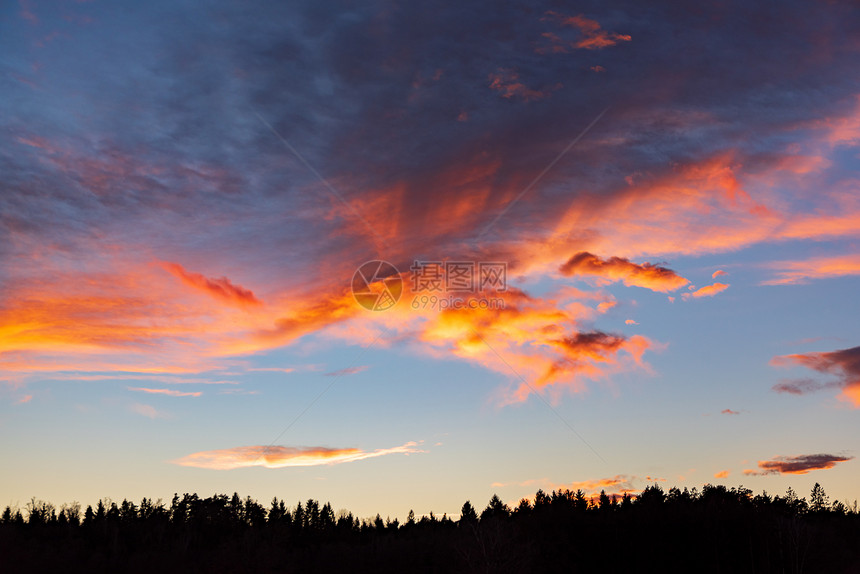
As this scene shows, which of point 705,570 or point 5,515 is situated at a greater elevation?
point 5,515

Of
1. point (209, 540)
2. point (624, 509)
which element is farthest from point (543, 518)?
point (209, 540)

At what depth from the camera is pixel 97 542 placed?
162875 millimetres

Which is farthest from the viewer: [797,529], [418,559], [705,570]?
[418,559]

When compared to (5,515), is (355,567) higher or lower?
lower

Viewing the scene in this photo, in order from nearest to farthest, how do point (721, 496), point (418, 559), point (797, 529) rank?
point (797, 529)
point (418, 559)
point (721, 496)

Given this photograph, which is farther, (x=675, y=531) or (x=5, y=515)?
→ (x=5, y=515)

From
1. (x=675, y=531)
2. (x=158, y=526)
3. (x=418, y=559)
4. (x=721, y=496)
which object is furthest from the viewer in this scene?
(x=158, y=526)

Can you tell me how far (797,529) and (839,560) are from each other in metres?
14.5

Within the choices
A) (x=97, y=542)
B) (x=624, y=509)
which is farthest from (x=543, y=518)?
(x=97, y=542)

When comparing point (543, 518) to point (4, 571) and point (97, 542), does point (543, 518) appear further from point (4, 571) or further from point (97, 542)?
Answer: point (97, 542)

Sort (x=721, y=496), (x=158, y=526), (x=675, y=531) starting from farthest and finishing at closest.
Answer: (x=158, y=526) < (x=721, y=496) < (x=675, y=531)

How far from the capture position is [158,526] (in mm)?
173375

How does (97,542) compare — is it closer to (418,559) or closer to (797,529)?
(418,559)

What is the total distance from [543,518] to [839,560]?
151ft
